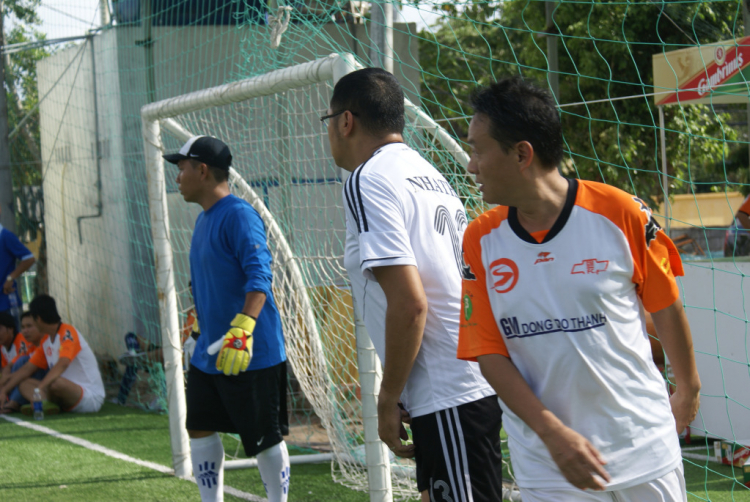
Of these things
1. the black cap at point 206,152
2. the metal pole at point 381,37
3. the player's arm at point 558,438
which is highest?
the metal pole at point 381,37

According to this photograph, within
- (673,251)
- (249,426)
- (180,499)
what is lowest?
(180,499)

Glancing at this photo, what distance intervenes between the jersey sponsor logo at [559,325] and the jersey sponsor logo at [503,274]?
71mm

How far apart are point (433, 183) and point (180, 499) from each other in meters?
2.86

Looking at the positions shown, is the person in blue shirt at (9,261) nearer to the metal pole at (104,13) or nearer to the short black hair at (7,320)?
the short black hair at (7,320)

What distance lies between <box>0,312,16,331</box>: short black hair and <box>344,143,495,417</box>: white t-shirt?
6.59 metres

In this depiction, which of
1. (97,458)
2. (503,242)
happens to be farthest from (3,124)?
(503,242)

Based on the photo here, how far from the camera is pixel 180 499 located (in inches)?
170

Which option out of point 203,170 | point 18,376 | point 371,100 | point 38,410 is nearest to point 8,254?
point 18,376

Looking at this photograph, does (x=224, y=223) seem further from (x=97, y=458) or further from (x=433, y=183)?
(x=97, y=458)

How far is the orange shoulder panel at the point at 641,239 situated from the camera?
66.0 inches

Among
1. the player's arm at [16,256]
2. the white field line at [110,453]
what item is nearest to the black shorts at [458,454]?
the white field line at [110,453]

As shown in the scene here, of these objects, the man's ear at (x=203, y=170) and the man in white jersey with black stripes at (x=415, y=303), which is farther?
the man's ear at (x=203, y=170)

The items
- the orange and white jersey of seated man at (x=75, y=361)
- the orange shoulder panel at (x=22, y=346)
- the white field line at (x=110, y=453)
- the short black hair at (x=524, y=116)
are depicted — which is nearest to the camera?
the short black hair at (x=524, y=116)

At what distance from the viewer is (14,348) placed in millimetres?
7680
